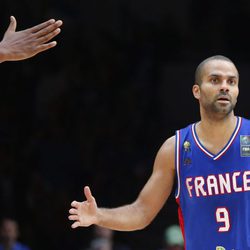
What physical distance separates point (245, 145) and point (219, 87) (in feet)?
1.47

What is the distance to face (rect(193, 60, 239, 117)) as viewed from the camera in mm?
5207

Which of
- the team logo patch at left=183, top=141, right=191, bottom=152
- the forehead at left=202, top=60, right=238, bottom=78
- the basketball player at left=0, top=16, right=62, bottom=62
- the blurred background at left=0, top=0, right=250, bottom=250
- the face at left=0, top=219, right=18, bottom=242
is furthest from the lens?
the blurred background at left=0, top=0, right=250, bottom=250

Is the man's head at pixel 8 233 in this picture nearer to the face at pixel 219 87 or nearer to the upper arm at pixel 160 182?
the upper arm at pixel 160 182

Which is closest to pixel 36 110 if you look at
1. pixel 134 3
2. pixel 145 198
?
pixel 134 3

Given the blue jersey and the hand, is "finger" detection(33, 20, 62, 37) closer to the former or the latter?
the hand

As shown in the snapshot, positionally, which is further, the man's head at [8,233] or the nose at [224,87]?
the man's head at [8,233]

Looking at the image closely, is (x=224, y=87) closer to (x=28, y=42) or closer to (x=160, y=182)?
(x=160, y=182)

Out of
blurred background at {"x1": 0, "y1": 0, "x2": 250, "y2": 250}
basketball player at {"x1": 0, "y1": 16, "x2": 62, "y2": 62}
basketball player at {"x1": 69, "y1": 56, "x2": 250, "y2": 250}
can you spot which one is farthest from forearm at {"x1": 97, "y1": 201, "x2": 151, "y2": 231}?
blurred background at {"x1": 0, "y1": 0, "x2": 250, "y2": 250}

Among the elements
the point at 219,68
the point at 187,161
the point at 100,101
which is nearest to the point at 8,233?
the point at 100,101

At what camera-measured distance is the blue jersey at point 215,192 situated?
5.22 metres

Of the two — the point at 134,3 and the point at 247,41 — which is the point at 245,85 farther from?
the point at 134,3

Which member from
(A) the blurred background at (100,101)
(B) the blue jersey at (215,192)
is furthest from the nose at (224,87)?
(A) the blurred background at (100,101)

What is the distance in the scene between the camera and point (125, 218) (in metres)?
5.52

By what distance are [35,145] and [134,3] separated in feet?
9.37
